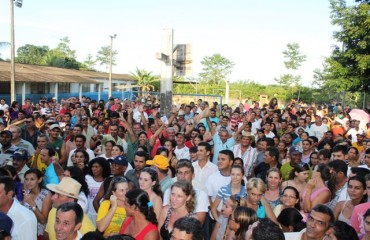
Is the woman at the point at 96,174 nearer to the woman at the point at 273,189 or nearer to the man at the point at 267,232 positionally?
the woman at the point at 273,189

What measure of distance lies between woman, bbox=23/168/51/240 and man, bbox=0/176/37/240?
597mm

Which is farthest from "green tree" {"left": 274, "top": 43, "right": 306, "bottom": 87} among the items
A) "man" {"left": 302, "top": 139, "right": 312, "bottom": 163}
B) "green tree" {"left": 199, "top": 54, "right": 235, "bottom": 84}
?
"man" {"left": 302, "top": 139, "right": 312, "bottom": 163}

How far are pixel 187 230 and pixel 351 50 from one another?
18.4 metres

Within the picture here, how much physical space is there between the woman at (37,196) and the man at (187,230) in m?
1.98

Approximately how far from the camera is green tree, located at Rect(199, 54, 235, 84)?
59.0 m

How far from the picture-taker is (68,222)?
329 cm

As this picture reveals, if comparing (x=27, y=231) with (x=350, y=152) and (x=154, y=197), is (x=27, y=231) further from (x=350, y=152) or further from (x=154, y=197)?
(x=350, y=152)

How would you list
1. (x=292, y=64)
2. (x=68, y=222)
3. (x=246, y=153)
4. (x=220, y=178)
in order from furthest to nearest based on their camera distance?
1. (x=292, y=64)
2. (x=246, y=153)
3. (x=220, y=178)
4. (x=68, y=222)

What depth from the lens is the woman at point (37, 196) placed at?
432cm

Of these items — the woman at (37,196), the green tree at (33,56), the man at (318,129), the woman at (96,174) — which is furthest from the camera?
the green tree at (33,56)

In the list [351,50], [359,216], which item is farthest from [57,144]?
[351,50]

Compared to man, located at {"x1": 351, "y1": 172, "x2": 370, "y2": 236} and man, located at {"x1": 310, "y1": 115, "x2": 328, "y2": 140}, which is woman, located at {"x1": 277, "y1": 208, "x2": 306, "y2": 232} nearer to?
man, located at {"x1": 351, "y1": 172, "x2": 370, "y2": 236}

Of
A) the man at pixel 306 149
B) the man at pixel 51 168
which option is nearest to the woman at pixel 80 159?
the man at pixel 51 168

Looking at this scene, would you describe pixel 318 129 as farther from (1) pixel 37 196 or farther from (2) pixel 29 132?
(1) pixel 37 196
